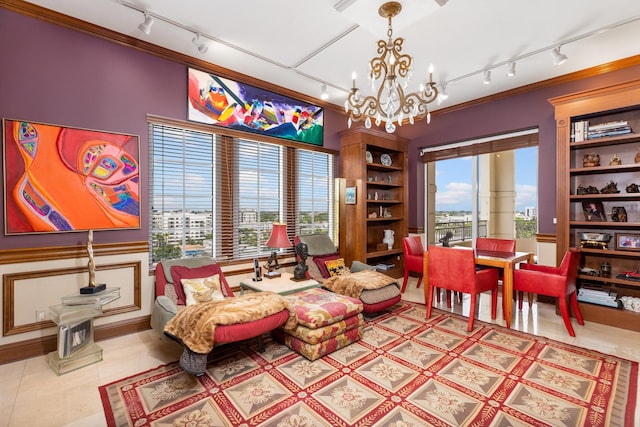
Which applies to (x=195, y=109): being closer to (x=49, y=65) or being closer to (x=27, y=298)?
(x=49, y=65)

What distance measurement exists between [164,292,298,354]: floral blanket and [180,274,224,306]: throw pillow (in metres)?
0.61

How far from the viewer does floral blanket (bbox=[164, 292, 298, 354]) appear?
2.14m

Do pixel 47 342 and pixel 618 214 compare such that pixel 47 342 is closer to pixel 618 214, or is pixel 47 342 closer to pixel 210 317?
pixel 210 317

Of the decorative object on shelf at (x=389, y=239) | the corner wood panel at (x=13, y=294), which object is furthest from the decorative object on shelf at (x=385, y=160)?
the corner wood panel at (x=13, y=294)

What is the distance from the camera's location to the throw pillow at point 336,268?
4.37 m

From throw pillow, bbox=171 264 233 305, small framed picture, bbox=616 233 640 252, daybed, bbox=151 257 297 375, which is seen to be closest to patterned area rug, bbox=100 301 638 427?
daybed, bbox=151 257 297 375

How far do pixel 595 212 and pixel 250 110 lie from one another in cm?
465

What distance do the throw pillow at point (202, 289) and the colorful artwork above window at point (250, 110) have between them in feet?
A: 6.33

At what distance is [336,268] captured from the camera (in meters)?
4.43

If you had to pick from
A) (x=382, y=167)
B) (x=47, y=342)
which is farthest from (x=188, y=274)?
(x=382, y=167)

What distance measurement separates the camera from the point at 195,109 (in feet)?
11.9

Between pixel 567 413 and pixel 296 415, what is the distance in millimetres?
1759

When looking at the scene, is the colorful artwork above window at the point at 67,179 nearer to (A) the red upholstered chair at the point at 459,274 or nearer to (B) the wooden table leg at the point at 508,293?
(A) the red upholstered chair at the point at 459,274

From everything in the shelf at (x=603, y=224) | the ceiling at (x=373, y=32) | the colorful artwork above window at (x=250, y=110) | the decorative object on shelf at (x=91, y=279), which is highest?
the ceiling at (x=373, y=32)
